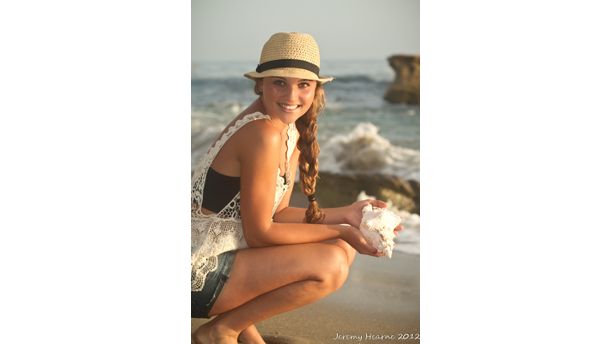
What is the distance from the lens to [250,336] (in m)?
4.42

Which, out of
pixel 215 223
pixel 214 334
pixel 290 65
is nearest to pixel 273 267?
pixel 215 223

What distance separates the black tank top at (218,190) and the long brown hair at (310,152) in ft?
1.24

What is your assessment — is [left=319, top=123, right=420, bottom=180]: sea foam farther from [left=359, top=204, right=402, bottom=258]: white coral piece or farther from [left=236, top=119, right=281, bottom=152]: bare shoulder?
[left=236, top=119, right=281, bottom=152]: bare shoulder

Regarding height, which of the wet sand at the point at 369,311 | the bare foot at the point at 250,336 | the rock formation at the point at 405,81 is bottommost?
the bare foot at the point at 250,336

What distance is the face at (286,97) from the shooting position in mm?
4297

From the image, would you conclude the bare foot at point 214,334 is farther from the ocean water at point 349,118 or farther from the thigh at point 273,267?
the ocean water at point 349,118

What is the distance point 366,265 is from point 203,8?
1504 millimetres

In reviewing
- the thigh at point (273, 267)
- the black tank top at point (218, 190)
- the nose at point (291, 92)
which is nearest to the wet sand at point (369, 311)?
the thigh at point (273, 267)

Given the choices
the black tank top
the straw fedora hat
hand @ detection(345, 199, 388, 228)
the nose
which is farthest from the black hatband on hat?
hand @ detection(345, 199, 388, 228)

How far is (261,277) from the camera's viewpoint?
4.30m

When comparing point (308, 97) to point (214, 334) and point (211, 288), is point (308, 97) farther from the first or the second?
point (214, 334)

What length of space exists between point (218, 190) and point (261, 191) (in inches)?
9.3

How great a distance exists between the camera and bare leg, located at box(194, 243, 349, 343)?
14.0 feet

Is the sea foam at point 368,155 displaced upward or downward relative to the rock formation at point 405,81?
downward
